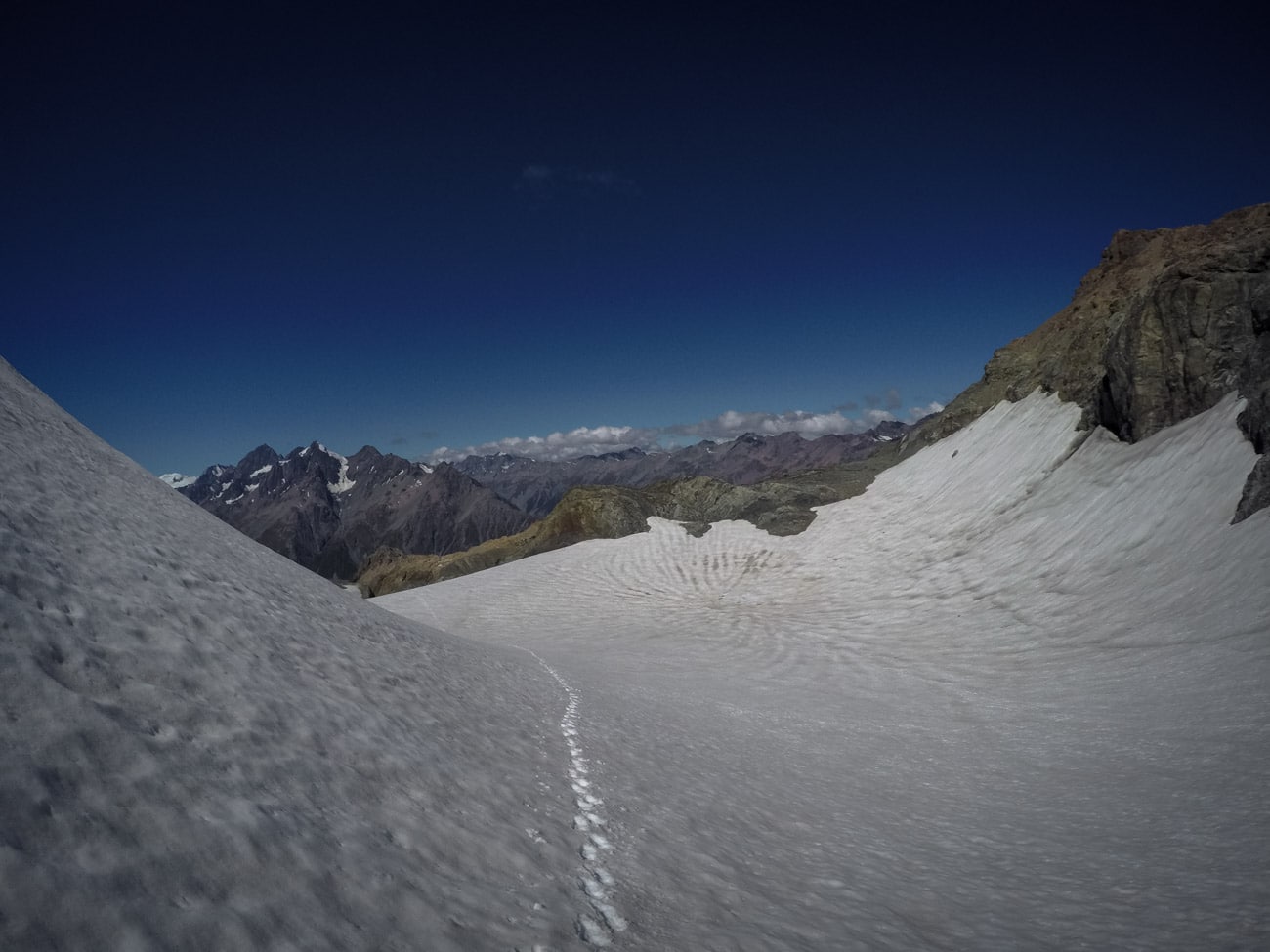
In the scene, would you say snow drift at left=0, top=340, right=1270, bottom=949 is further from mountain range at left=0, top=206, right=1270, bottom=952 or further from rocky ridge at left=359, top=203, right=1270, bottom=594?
rocky ridge at left=359, top=203, right=1270, bottom=594

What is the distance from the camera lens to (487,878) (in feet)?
11.3

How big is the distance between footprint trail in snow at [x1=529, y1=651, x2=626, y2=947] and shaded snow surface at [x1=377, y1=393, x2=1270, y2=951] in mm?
37

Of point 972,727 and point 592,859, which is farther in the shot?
point 972,727

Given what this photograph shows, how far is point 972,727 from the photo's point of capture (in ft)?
30.8

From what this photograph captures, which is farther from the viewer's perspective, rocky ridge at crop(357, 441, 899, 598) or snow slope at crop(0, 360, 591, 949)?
rocky ridge at crop(357, 441, 899, 598)

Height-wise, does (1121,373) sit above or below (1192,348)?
below

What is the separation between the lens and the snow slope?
2305 millimetres

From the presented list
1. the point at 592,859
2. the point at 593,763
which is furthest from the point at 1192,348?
the point at 592,859

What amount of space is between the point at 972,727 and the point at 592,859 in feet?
26.1

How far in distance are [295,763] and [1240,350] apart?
2481cm

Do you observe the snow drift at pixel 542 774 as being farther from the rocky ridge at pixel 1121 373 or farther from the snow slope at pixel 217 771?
the rocky ridge at pixel 1121 373

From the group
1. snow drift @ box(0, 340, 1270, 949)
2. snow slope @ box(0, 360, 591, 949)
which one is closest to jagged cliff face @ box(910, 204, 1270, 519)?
snow drift @ box(0, 340, 1270, 949)

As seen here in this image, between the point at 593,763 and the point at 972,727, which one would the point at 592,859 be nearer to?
the point at 593,763

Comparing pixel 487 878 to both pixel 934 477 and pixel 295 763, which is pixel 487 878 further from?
pixel 934 477
